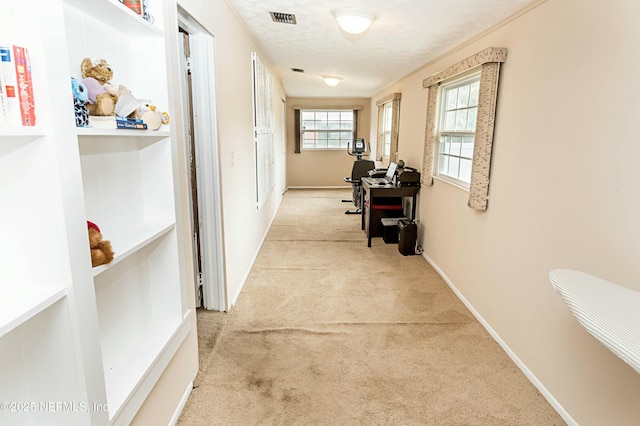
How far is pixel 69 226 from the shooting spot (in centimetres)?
94

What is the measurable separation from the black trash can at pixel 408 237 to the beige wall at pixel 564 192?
4.31 ft

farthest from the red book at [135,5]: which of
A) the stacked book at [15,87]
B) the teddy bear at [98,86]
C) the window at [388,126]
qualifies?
the window at [388,126]

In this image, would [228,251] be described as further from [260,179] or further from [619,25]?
[619,25]

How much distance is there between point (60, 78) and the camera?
0.90 metres

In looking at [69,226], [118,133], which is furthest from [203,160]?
[69,226]

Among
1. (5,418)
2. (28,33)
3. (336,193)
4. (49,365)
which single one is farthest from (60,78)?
(336,193)

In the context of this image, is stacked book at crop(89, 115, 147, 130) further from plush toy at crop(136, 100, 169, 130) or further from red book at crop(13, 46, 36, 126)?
red book at crop(13, 46, 36, 126)

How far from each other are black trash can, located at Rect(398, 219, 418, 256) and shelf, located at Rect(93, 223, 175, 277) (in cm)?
305

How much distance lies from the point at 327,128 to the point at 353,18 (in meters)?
6.57

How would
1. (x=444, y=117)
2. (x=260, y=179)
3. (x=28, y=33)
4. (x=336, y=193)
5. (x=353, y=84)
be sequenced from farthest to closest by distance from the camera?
(x=336, y=193), (x=353, y=84), (x=260, y=179), (x=444, y=117), (x=28, y=33)

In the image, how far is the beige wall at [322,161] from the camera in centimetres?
874

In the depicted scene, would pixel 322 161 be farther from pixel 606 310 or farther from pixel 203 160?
pixel 606 310

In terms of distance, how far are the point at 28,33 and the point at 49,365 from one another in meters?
0.85

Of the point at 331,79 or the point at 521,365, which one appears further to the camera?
the point at 331,79
